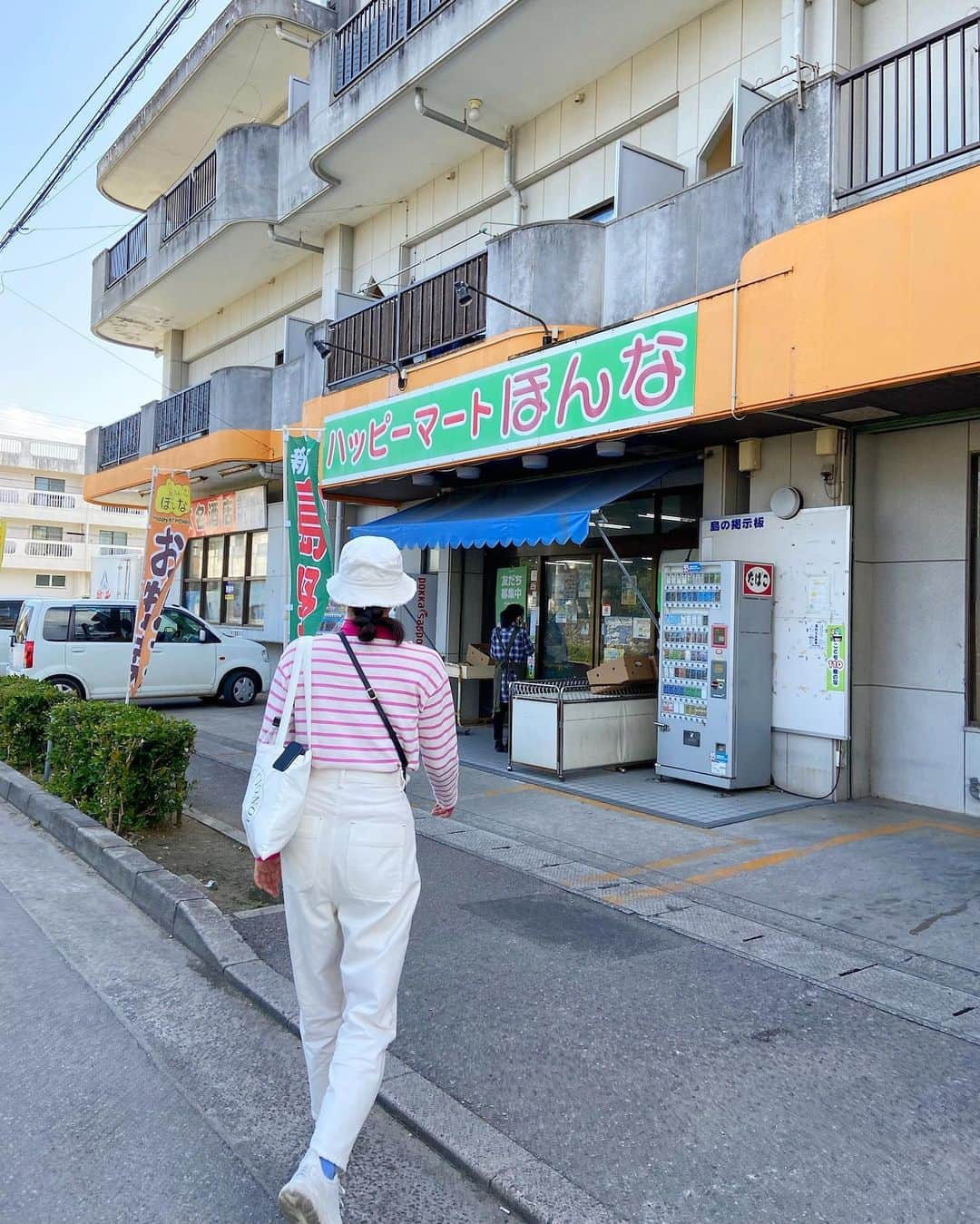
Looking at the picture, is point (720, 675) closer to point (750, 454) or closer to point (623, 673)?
point (623, 673)

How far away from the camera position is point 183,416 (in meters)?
18.9

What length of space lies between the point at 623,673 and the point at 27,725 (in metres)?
6.05

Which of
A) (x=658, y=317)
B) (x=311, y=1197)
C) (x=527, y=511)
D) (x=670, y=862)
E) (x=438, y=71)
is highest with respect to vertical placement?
(x=438, y=71)

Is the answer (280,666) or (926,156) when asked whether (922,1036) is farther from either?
(926,156)

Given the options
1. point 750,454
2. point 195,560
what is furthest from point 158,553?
point 195,560

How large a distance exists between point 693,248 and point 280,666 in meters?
7.45

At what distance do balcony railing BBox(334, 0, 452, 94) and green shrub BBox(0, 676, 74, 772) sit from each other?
9.28 metres

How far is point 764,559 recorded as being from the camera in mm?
8625

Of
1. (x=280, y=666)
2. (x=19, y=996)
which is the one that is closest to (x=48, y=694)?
(x=19, y=996)

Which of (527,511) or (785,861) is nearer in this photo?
(785,861)

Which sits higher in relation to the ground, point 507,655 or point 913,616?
point 913,616

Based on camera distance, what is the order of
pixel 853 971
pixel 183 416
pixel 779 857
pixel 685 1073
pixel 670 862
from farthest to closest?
pixel 183 416, pixel 779 857, pixel 670 862, pixel 853 971, pixel 685 1073

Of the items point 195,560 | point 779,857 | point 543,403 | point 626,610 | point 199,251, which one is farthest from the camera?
point 195,560

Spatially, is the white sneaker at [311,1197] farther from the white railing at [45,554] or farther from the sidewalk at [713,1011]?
the white railing at [45,554]
